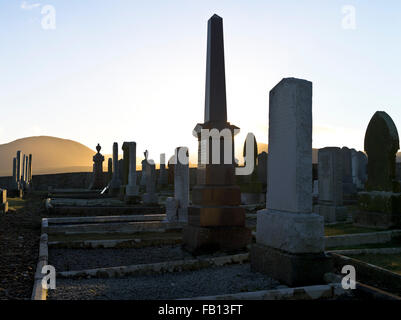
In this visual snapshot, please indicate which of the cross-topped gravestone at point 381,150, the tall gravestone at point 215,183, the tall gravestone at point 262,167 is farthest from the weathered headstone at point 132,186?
the cross-topped gravestone at point 381,150

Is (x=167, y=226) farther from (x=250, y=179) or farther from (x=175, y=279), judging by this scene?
(x=250, y=179)

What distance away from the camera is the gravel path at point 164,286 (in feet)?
12.8

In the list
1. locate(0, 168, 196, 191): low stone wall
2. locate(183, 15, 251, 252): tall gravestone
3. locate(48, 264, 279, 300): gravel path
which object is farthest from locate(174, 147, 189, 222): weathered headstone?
locate(0, 168, 196, 191): low stone wall

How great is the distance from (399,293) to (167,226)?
607cm

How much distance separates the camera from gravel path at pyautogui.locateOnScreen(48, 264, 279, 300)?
12.8 feet

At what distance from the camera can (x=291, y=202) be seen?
175 inches

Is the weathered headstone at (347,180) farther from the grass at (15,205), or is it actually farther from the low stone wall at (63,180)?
the low stone wall at (63,180)

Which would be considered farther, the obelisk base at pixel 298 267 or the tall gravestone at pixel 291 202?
the tall gravestone at pixel 291 202

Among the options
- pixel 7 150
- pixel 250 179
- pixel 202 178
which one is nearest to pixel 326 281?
pixel 202 178

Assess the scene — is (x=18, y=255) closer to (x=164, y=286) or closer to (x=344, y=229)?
(x=164, y=286)

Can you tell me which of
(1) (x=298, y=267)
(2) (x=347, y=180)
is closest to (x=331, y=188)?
(1) (x=298, y=267)

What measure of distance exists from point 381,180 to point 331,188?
1628 mm

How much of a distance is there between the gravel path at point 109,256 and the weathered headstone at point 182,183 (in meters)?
2.41

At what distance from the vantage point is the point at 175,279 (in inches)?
184
